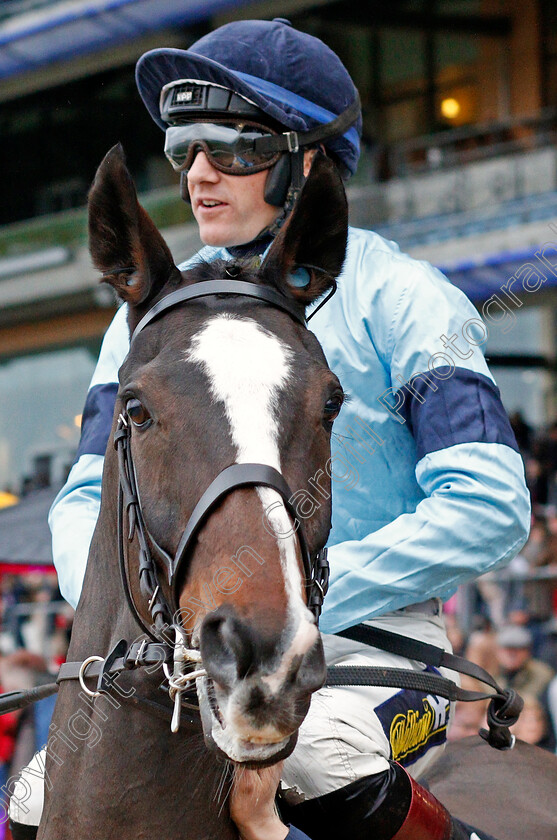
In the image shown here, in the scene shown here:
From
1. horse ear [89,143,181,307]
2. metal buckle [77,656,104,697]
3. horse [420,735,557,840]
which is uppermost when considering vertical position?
horse ear [89,143,181,307]

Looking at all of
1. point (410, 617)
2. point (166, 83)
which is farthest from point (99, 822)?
point (166, 83)

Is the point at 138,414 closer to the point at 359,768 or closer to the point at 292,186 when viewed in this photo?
the point at 359,768

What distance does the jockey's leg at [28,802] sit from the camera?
2.31 metres

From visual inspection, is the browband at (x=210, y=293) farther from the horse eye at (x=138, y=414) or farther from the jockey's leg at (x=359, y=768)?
the jockey's leg at (x=359, y=768)

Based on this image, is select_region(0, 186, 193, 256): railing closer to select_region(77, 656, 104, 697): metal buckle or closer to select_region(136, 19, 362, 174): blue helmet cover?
select_region(136, 19, 362, 174): blue helmet cover

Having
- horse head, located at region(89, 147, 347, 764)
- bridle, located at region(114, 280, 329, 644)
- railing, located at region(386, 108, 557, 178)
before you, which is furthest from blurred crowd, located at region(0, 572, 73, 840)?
railing, located at region(386, 108, 557, 178)

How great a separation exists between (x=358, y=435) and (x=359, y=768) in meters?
0.84

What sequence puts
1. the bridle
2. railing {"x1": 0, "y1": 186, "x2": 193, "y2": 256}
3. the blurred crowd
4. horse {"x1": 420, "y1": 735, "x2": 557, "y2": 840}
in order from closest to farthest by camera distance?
the bridle, horse {"x1": 420, "y1": 735, "x2": 557, "y2": 840}, the blurred crowd, railing {"x1": 0, "y1": 186, "x2": 193, "y2": 256}

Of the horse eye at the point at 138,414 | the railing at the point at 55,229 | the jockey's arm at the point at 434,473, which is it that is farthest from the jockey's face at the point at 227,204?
the railing at the point at 55,229

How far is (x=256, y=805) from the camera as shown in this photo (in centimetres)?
195

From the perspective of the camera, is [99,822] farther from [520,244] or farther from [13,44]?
[13,44]

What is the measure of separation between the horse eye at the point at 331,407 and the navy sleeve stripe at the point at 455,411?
48 cm

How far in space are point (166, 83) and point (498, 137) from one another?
13253 mm

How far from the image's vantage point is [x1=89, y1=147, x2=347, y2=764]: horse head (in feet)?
4.94
